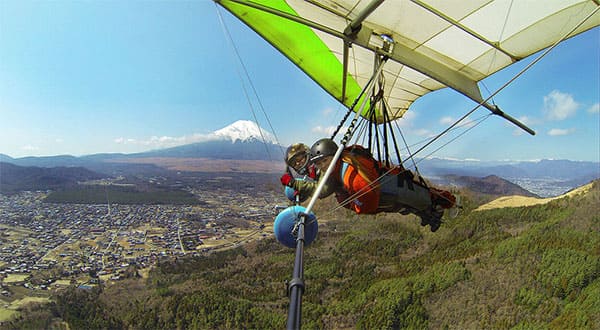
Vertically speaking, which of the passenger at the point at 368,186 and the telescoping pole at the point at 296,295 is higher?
the passenger at the point at 368,186

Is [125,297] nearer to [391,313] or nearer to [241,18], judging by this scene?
[391,313]

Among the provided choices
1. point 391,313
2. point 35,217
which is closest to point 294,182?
point 391,313

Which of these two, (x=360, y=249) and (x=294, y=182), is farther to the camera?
(x=360, y=249)

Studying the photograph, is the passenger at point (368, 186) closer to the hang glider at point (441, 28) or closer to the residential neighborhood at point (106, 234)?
the hang glider at point (441, 28)

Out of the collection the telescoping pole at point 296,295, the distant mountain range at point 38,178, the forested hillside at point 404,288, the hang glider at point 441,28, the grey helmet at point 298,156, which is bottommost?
the forested hillside at point 404,288


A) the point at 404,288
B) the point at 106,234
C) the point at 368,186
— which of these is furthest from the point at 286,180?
the point at 106,234

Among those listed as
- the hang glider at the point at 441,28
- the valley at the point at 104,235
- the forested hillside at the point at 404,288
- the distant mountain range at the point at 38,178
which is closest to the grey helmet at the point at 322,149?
the hang glider at the point at 441,28

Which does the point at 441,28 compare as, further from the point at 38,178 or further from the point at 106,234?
the point at 38,178

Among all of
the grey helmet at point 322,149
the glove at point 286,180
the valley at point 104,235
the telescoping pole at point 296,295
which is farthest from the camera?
the valley at point 104,235
